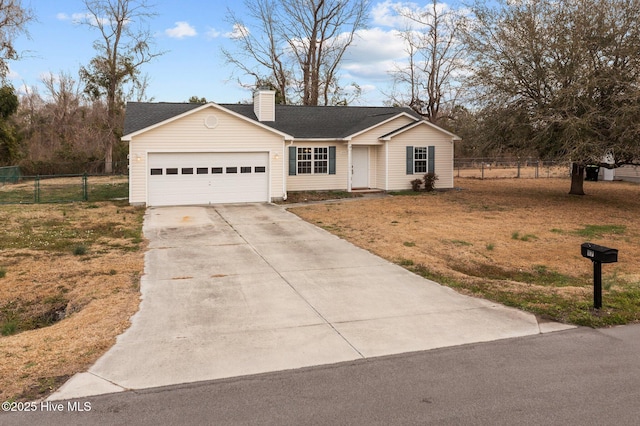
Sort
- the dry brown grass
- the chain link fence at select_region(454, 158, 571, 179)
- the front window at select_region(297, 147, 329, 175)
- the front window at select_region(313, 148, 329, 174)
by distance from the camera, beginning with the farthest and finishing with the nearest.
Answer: the chain link fence at select_region(454, 158, 571, 179) → the front window at select_region(313, 148, 329, 174) → the front window at select_region(297, 147, 329, 175) → the dry brown grass

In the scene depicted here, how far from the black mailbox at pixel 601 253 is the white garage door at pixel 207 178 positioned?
1419 centimetres

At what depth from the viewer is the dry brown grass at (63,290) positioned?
458cm

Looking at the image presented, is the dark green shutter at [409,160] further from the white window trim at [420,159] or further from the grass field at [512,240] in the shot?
the grass field at [512,240]

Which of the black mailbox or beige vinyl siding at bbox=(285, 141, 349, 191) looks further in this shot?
beige vinyl siding at bbox=(285, 141, 349, 191)

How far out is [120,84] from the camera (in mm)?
40469

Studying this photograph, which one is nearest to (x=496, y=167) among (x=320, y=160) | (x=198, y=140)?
(x=320, y=160)

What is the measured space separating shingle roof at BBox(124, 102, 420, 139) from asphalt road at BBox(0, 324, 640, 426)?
16.2 meters

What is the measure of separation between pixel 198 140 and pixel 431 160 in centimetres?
1124

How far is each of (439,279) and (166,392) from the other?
5.14 meters

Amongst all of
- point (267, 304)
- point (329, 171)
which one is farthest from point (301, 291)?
point (329, 171)

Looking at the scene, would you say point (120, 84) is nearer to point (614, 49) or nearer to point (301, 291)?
point (614, 49)

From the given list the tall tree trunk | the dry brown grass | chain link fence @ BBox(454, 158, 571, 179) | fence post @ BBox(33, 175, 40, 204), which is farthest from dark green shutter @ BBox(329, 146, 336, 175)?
chain link fence @ BBox(454, 158, 571, 179)

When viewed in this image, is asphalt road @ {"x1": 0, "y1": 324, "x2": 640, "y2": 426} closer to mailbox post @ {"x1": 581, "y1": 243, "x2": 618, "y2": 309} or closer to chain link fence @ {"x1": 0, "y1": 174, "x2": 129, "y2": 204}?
mailbox post @ {"x1": 581, "y1": 243, "x2": 618, "y2": 309}

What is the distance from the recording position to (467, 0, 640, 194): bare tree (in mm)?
16188
